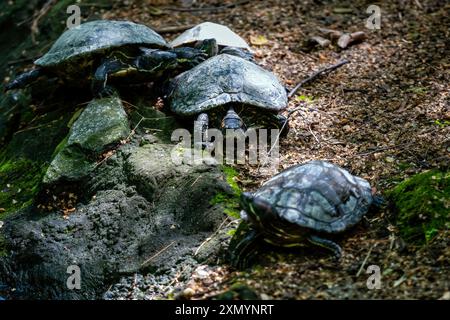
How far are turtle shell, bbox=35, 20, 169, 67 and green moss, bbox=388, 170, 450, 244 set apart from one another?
2886 millimetres

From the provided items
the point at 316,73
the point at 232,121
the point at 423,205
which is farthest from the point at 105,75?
the point at 423,205

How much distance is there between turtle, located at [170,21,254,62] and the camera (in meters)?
5.54

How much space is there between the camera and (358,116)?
16.7 ft

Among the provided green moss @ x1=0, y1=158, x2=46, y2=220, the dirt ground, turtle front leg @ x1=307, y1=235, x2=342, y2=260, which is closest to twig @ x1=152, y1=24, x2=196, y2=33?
the dirt ground

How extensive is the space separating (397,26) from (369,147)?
261cm

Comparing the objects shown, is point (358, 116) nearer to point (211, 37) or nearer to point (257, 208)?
point (211, 37)

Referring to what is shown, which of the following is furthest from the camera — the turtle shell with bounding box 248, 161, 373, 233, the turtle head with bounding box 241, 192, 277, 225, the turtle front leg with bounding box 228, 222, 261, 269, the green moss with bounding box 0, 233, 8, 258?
the green moss with bounding box 0, 233, 8, 258

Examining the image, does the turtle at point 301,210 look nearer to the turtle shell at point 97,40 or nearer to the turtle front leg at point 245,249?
the turtle front leg at point 245,249

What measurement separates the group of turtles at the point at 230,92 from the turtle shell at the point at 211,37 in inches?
0.4

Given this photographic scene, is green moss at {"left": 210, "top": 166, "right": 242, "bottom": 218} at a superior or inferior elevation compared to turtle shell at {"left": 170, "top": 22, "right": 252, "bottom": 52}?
inferior

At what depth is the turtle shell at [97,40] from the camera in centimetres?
511

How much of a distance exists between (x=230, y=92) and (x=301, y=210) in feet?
5.69

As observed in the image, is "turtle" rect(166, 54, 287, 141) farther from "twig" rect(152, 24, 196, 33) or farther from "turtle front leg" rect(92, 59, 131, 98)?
"twig" rect(152, 24, 196, 33)

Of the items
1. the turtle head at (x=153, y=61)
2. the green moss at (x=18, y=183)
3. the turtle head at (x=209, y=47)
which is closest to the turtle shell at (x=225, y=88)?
the turtle head at (x=153, y=61)
